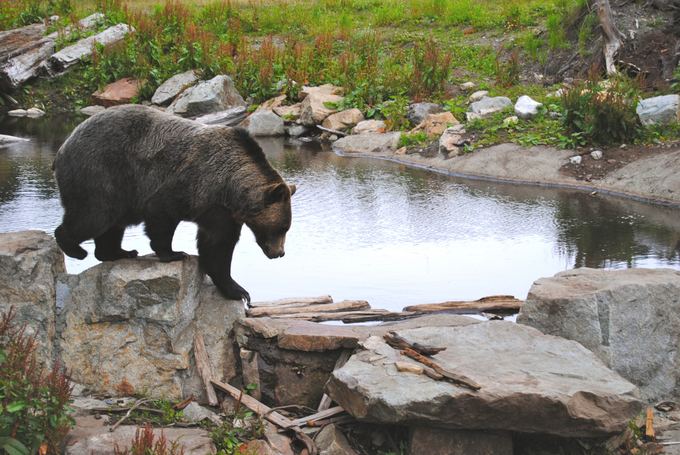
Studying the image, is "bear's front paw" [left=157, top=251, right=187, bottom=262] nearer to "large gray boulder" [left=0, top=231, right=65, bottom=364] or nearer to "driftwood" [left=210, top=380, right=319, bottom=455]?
"large gray boulder" [left=0, top=231, right=65, bottom=364]

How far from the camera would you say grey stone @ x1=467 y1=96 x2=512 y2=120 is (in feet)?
52.4

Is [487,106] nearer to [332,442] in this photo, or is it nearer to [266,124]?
[266,124]

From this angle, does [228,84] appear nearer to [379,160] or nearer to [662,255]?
[379,160]

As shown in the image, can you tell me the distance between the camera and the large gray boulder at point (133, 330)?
6.00m

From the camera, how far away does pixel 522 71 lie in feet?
66.2

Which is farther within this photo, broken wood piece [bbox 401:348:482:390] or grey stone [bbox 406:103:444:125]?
grey stone [bbox 406:103:444:125]

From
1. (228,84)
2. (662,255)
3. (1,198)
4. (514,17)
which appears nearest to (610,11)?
(514,17)

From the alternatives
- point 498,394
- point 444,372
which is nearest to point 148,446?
point 444,372

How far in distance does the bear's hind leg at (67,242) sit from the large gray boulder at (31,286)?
99mm

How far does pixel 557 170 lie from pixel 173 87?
1129 cm

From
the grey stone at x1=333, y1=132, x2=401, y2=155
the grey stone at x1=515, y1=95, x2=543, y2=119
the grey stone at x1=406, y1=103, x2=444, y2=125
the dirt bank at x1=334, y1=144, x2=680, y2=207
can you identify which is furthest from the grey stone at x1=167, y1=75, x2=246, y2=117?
the grey stone at x1=515, y1=95, x2=543, y2=119

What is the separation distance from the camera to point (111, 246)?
653 cm

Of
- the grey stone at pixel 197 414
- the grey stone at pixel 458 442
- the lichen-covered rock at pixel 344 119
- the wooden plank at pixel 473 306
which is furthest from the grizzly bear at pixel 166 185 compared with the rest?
the lichen-covered rock at pixel 344 119

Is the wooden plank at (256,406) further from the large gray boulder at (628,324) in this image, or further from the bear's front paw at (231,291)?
the large gray boulder at (628,324)
